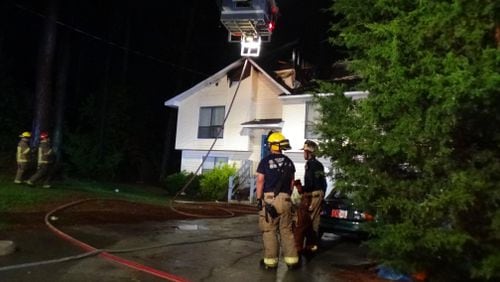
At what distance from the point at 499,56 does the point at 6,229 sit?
24.7 feet

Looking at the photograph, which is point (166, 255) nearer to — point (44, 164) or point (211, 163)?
point (44, 164)

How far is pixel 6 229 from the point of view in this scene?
7.93 metres

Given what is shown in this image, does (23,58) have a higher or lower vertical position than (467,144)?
higher

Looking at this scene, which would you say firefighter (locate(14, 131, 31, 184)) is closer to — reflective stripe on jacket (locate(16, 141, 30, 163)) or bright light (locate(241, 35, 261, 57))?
reflective stripe on jacket (locate(16, 141, 30, 163))

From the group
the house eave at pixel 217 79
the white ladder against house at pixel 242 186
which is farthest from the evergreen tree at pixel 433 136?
the house eave at pixel 217 79

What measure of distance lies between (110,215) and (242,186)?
12.9 meters

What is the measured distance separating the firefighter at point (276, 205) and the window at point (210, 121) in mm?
19363

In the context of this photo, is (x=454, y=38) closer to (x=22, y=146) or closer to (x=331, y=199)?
(x=331, y=199)

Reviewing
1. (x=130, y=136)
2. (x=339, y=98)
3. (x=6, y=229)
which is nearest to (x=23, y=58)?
(x=130, y=136)

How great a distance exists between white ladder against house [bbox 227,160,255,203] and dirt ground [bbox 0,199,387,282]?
507 centimetres

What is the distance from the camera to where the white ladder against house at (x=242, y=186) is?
19219 mm

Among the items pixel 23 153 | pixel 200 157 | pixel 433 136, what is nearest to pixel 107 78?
pixel 200 157

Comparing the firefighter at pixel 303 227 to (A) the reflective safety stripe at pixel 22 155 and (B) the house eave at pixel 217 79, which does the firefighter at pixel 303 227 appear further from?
(B) the house eave at pixel 217 79

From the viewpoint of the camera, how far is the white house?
2280 cm
